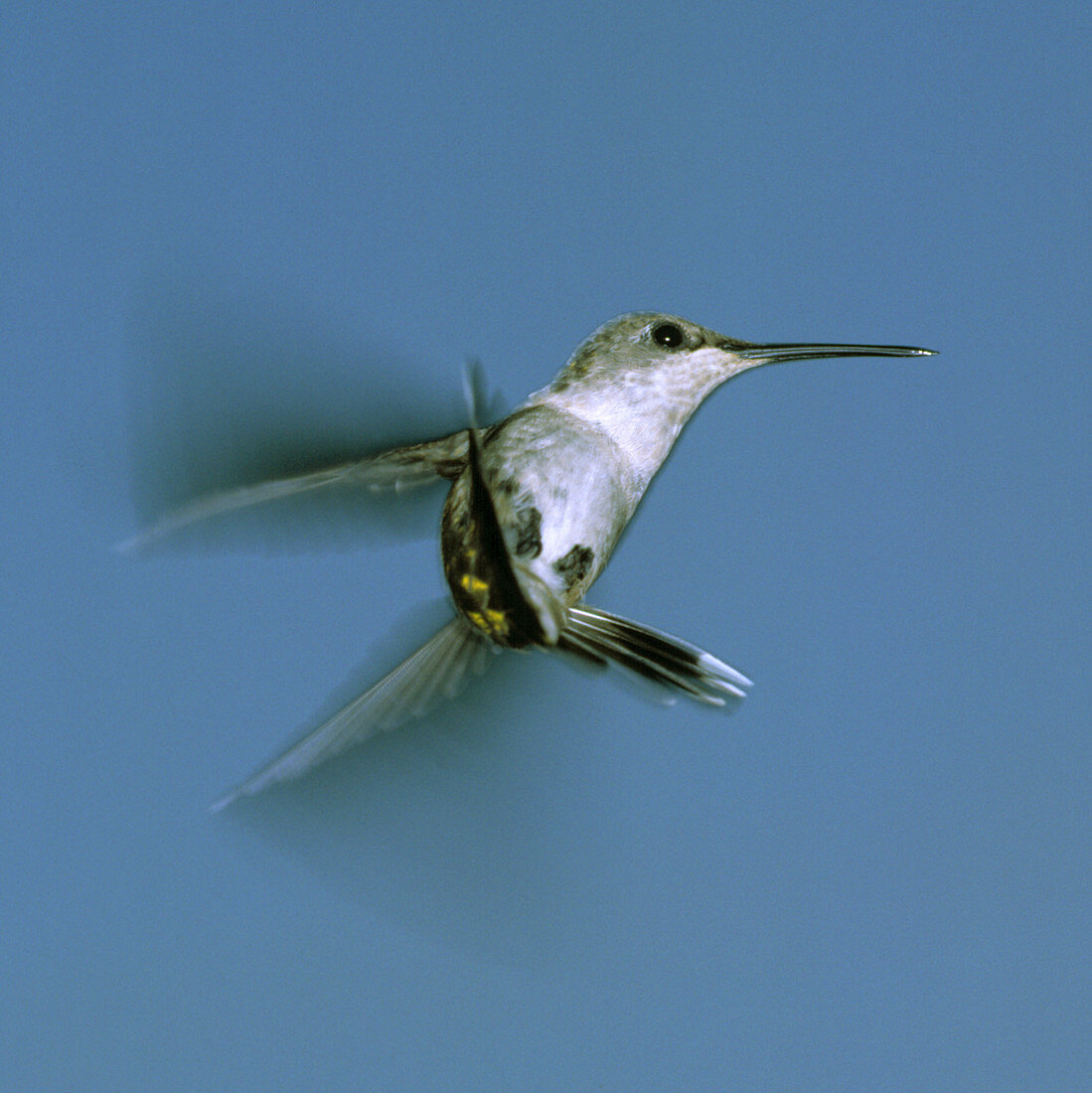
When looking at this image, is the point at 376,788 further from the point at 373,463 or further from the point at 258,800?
the point at 373,463

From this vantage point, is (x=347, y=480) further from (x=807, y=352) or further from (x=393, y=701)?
(x=807, y=352)

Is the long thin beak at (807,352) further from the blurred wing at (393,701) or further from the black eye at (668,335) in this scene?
the blurred wing at (393,701)

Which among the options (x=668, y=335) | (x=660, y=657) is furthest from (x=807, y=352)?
(x=660, y=657)

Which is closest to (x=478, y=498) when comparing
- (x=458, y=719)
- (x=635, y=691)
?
(x=635, y=691)

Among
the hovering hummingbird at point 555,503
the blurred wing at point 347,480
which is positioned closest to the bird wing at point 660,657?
the hovering hummingbird at point 555,503

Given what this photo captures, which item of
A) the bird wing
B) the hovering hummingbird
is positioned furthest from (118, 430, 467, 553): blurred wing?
the bird wing

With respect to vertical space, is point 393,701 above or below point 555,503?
below
